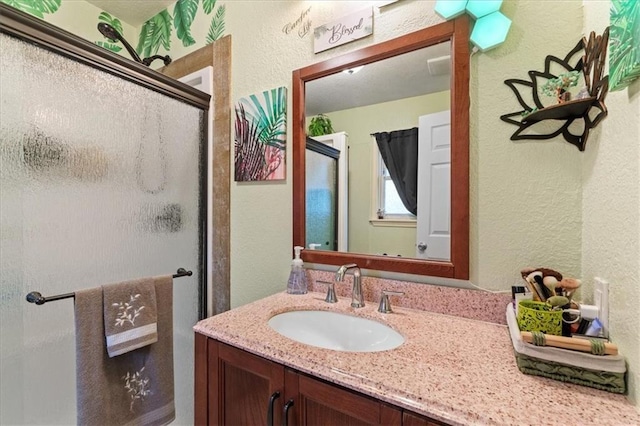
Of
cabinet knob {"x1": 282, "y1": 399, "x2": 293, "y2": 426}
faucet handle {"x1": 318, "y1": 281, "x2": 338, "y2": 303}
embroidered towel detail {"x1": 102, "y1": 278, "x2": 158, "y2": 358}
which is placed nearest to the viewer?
cabinet knob {"x1": 282, "y1": 399, "x2": 293, "y2": 426}

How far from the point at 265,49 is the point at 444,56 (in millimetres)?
836

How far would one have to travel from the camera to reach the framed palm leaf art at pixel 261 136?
1.37 m

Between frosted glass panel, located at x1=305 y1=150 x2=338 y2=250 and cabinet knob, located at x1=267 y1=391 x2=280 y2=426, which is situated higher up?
frosted glass panel, located at x1=305 y1=150 x2=338 y2=250

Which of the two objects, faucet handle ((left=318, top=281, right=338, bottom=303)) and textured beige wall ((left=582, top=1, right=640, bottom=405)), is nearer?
textured beige wall ((left=582, top=1, right=640, bottom=405))

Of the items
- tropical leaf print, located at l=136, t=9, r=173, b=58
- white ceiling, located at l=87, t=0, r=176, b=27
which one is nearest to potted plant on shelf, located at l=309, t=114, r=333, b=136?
tropical leaf print, located at l=136, t=9, r=173, b=58

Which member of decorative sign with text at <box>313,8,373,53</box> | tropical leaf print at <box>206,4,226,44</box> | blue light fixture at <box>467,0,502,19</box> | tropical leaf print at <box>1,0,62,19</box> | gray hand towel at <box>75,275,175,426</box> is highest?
tropical leaf print at <box>1,0,62,19</box>

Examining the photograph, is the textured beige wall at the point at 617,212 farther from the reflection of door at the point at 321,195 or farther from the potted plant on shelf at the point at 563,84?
the reflection of door at the point at 321,195

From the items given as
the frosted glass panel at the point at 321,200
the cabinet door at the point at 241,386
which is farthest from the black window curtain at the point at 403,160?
the cabinet door at the point at 241,386

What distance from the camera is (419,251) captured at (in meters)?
1.07

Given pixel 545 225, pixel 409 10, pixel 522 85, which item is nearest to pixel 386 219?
pixel 545 225

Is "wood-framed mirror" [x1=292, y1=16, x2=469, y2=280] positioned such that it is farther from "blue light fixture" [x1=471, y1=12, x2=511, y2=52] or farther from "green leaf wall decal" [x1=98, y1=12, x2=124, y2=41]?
"green leaf wall decal" [x1=98, y1=12, x2=124, y2=41]

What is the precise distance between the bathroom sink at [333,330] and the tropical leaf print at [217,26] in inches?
58.4

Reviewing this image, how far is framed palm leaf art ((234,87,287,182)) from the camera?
1.37 meters

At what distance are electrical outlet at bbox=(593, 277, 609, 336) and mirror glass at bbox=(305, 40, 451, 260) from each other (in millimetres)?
388
